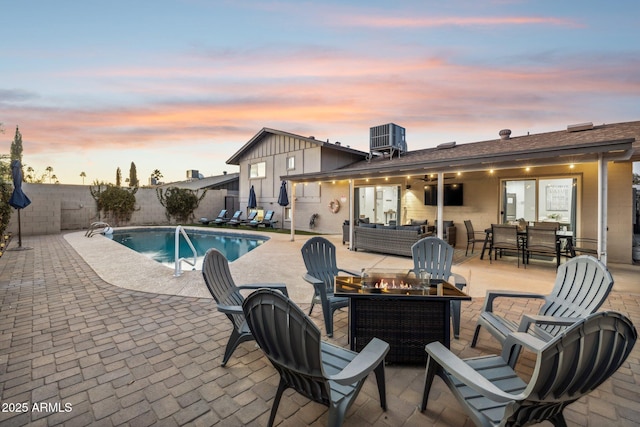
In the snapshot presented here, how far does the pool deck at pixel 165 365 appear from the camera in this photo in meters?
1.89

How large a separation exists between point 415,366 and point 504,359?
0.76 m

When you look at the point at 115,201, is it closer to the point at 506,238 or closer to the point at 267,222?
the point at 267,222

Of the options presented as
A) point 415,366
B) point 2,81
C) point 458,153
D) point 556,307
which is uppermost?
point 2,81

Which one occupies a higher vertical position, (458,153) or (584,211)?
(458,153)

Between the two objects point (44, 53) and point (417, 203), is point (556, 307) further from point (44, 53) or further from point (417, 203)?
point (44, 53)

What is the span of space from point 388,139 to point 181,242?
10.8m

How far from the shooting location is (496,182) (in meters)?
8.89

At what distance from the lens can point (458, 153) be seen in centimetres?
1090

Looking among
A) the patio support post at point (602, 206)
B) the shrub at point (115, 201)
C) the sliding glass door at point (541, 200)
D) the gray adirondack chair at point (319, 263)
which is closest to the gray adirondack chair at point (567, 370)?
the gray adirondack chair at point (319, 263)

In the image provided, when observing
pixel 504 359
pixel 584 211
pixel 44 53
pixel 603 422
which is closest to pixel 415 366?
pixel 504 359

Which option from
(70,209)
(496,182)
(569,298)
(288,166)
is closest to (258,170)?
(288,166)

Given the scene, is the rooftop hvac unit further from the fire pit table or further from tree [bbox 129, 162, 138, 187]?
tree [bbox 129, 162, 138, 187]

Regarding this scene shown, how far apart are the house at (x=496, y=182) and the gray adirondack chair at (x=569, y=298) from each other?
365 centimetres

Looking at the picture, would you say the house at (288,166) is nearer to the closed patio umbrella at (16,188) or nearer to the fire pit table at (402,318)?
the closed patio umbrella at (16,188)
